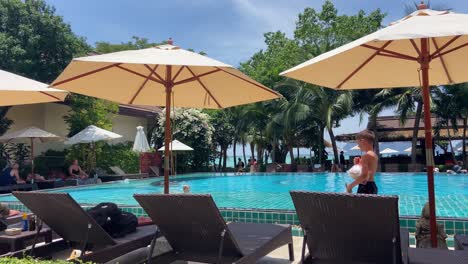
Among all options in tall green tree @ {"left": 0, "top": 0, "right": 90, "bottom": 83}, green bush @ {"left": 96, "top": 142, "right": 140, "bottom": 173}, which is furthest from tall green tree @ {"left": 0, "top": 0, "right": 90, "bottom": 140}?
green bush @ {"left": 96, "top": 142, "right": 140, "bottom": 173}

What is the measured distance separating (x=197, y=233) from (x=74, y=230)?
137 cm

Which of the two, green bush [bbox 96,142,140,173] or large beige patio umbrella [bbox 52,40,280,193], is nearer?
large beige patio umbrella [bbox 52,40,280,193]

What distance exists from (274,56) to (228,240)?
29910 mm

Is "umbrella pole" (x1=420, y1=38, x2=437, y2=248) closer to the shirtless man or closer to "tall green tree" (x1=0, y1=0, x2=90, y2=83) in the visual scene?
the shirtless man

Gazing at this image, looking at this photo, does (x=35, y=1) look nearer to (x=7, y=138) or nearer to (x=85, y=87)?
(x=7, y=138)

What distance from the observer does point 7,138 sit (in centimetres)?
1459

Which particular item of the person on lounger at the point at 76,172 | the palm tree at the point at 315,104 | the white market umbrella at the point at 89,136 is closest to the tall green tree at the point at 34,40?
the white market umbrella at the point at 89,136

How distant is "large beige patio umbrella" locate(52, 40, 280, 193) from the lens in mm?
4834

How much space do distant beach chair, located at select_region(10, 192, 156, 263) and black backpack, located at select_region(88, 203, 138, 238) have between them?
0.10 meters

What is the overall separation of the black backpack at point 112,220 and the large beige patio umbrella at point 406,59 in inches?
86.0

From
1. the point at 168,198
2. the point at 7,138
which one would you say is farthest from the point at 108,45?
the point at 168,198

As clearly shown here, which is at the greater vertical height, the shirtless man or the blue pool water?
the shirtless man

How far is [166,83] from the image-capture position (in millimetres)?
5293

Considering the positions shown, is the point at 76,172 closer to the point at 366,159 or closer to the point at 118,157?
the point at 118,157
